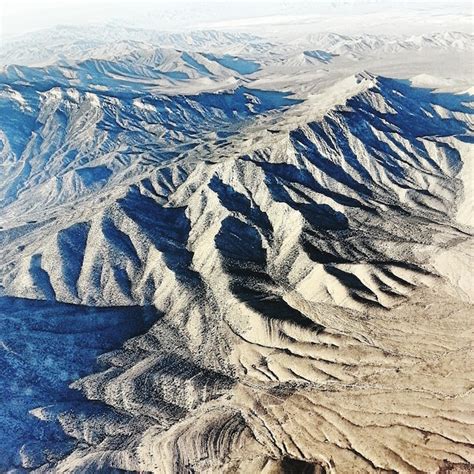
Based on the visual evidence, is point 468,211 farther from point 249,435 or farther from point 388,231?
point 249,435

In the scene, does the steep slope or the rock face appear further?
the rock face

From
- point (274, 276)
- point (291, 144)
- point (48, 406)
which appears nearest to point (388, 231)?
point (274, 276)

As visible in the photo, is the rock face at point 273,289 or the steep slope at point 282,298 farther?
the rock face at point 273,289

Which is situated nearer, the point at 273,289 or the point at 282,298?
the point at 282,298
